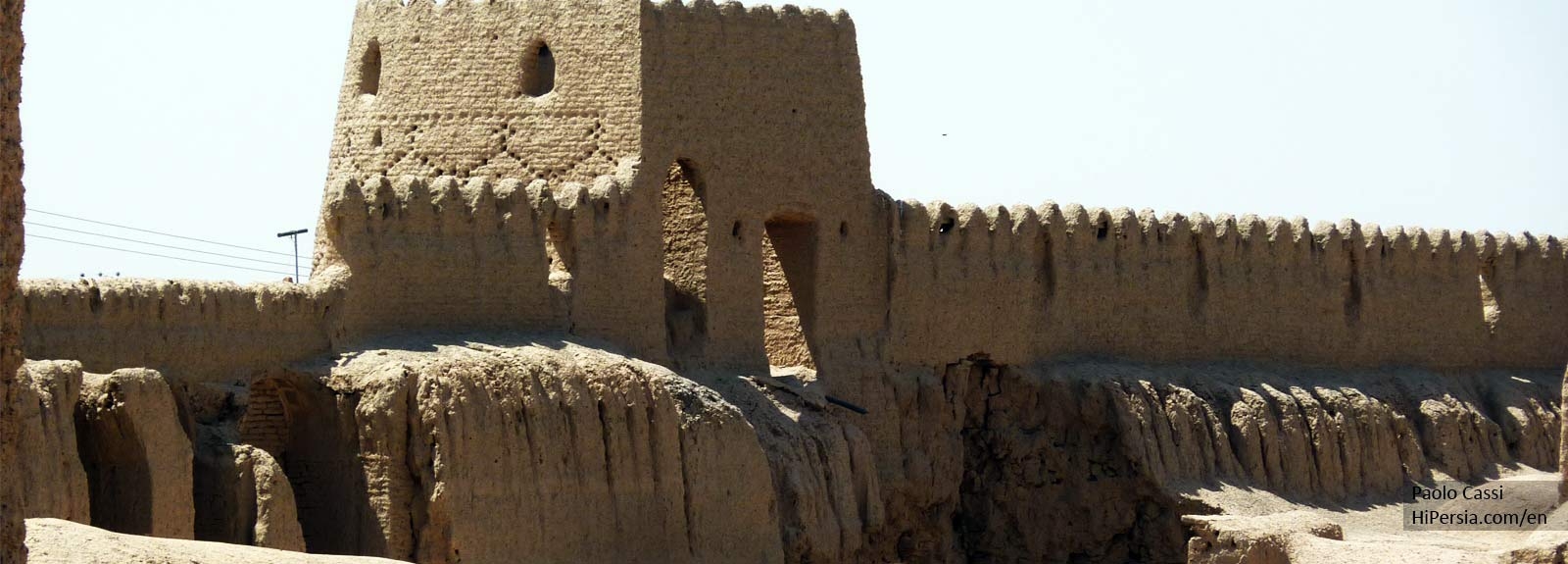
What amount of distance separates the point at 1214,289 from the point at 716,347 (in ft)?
28.0

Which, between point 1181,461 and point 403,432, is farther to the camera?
point 1181,461

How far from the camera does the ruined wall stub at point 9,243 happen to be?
14.8 m

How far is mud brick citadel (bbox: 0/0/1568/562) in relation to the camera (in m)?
27.4

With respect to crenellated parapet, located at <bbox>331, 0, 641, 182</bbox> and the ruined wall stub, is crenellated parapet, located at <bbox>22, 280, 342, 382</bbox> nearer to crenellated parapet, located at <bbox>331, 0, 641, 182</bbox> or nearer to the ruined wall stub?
crenellated parapet, located at <bbox>331, 0, 641, 182</bbox>

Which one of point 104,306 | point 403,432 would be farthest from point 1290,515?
point 104,306

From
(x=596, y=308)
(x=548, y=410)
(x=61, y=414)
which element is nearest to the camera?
(x=61, y=414)

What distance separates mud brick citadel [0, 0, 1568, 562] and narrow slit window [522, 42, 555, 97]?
3.4 inches

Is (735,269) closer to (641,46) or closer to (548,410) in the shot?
(641,46)

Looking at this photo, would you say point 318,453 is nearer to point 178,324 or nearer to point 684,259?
point 178,324

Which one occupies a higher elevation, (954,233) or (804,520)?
(954,233)

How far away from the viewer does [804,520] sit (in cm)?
3172

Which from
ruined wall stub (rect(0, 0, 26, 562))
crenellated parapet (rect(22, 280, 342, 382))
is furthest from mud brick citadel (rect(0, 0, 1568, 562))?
ruined wall stub (rect(0, 0, 26, 562))

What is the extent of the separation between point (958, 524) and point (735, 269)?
5373 millimetres

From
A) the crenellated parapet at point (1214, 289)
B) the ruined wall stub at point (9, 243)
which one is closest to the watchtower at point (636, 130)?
the crenellated parapet at point (1214, 289)
